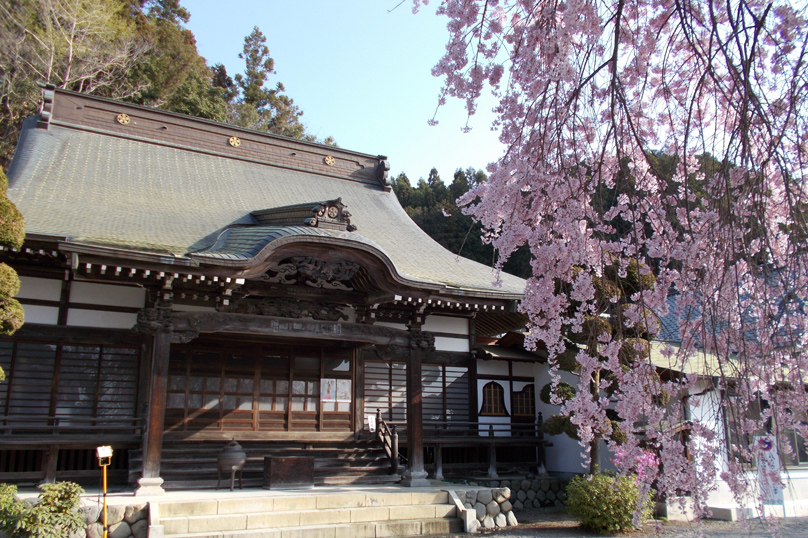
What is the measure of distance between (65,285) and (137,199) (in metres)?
2.60

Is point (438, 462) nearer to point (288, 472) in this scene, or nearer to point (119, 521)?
point (288, 472)

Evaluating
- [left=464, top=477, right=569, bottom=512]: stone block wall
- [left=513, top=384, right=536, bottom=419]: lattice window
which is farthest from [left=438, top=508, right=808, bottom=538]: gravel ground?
[left=513, top=384, right=536, bottom=419]: lattice window

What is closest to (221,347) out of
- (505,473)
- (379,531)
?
(379,531)

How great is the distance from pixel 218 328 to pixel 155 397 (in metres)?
1.30

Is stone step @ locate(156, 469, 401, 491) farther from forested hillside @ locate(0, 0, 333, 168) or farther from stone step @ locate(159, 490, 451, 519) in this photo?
forested hillside @ locate(0, 0, 333, 168)

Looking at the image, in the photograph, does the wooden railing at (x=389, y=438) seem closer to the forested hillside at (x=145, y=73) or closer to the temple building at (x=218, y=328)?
the temple building at (x=218, y=328)

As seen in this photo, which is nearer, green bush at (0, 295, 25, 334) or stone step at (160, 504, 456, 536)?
green bush at (0, 295, 25, 334)

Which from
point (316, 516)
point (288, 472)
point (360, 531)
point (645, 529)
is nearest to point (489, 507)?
point (360, 531)

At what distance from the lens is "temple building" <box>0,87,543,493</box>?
8586mm

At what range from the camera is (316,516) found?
Answer: 26.3ft

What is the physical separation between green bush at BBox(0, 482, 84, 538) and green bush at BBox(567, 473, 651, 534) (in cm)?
665

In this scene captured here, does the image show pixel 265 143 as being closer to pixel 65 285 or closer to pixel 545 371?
pixel 65 285

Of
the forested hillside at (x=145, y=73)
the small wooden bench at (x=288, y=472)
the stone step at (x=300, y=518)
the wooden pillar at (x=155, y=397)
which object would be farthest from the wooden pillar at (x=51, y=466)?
the forested hillside at (x=145, y=73)

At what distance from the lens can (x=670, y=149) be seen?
455cm
